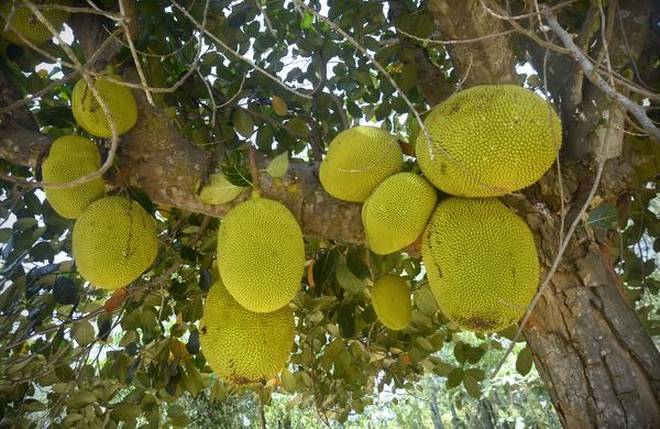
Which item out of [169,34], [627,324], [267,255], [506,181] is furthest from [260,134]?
[627,324]

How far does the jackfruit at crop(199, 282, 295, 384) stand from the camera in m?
1.17

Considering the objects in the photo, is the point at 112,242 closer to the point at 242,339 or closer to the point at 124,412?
the point at 242,339

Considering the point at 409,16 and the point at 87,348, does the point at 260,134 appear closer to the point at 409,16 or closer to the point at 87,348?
the point at 409,16

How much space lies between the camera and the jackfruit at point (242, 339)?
46.1 inches

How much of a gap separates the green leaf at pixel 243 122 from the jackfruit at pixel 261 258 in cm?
65

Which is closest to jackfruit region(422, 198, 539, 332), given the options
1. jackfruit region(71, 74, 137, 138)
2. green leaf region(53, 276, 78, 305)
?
jackfruit region(71, 74, 137, 138)

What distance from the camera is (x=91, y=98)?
4.14 ft

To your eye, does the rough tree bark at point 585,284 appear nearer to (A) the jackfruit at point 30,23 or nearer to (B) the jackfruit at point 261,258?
(B) the jackfruit at point 261,258

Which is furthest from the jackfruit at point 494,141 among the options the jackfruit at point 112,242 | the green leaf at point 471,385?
the green leaf at point 471,385

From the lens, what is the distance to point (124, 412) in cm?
171

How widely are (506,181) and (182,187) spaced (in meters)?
0.78

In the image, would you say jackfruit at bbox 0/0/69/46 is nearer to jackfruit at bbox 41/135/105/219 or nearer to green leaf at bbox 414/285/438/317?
jackfruit at bbox 41/135/105/219

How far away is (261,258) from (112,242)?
405 millimetres

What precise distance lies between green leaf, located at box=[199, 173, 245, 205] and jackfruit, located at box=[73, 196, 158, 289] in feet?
0.61
